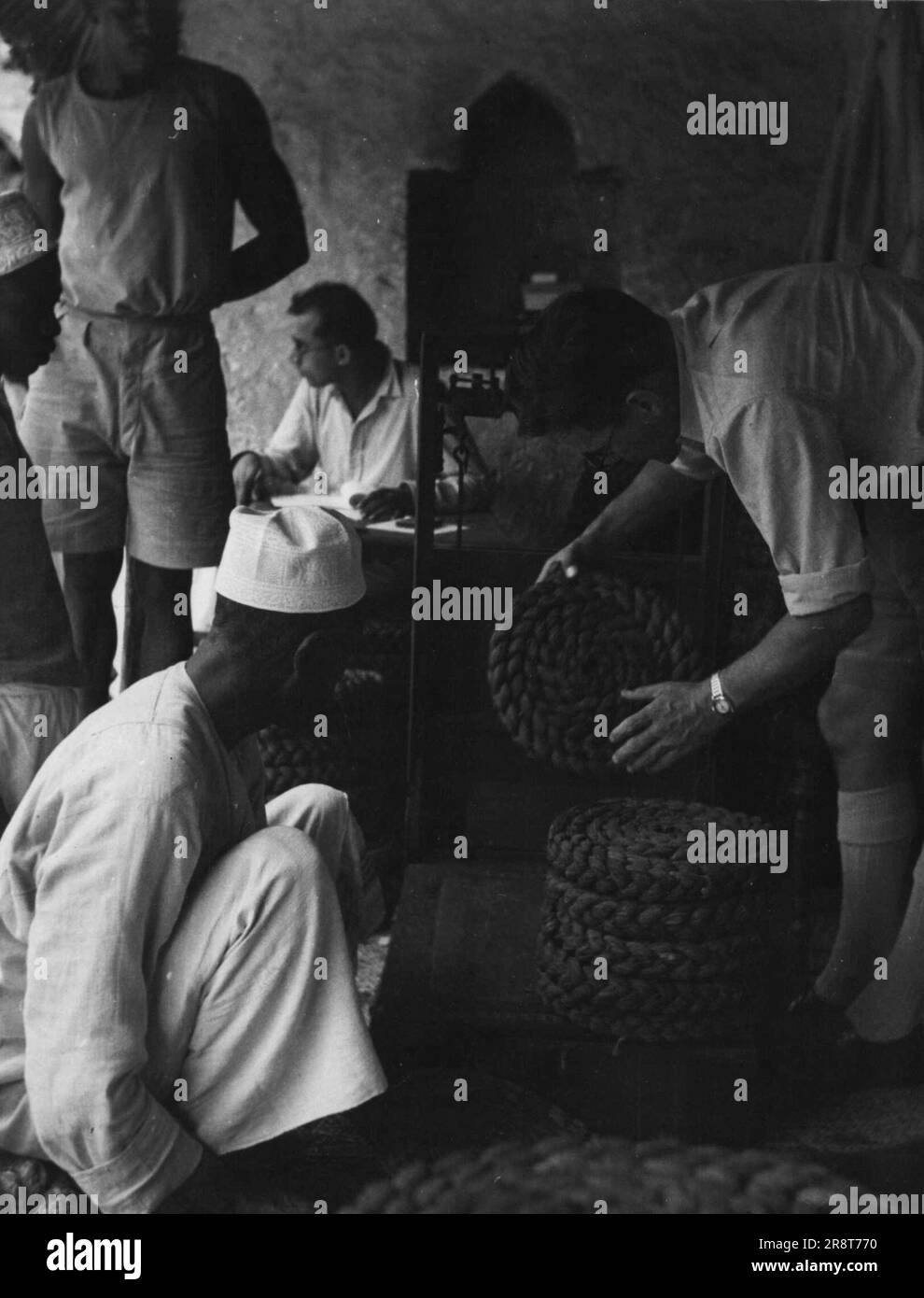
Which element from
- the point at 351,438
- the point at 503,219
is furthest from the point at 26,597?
the point at 503,219

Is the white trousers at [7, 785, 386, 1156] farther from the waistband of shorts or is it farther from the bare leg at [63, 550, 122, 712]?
the waistband of shorts

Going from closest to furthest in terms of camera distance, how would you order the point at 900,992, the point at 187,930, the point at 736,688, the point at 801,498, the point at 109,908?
1. the point at 109,908
2. the point at 187,930
3. the point at 801,498
4. the point at 736,688
5. the point at 900,992

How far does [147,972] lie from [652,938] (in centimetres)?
101

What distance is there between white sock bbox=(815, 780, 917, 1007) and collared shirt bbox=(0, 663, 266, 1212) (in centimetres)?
139

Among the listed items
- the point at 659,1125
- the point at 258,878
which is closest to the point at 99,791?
the point at 258,878

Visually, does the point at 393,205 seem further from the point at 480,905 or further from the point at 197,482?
the point at 480,905

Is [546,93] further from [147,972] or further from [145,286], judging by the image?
[147,972]

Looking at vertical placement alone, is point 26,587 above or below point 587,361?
below

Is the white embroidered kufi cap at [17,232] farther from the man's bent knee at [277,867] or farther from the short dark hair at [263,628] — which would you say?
the man's bent knee at [277,867]

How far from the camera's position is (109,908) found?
274cm

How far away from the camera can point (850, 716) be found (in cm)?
333

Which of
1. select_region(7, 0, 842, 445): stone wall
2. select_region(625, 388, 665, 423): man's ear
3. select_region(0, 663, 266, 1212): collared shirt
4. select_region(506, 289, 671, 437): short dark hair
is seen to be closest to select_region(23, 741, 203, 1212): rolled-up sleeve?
select_region(0, 663, 266, 1212): collared shirt

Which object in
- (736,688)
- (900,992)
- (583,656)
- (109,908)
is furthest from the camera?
(900,992)
